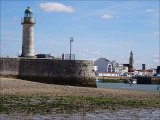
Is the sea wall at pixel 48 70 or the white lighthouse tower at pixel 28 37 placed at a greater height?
the white lighthouse tower at pixel 28 37

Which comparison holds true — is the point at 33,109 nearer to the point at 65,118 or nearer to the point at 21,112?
the point at 21,112

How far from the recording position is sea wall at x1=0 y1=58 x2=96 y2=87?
34594mm

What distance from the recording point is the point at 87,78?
35.3 meters

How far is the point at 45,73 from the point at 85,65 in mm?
3341

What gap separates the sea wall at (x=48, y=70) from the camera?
34594 millimetres

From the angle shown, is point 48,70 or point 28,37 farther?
point 28,37

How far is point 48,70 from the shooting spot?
114 ft

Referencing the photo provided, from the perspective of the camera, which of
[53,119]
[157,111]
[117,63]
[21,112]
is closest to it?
[53,119]

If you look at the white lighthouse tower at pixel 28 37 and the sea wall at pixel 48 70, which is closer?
the sea wall at pixel 48 70

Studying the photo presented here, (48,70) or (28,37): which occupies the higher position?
(28,37)

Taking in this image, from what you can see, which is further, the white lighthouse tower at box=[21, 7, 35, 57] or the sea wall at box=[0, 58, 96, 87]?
the white lighthouse tower at box=[21, 7, 35, 57]

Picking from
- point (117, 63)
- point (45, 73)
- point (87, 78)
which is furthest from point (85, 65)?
point (117, 63)

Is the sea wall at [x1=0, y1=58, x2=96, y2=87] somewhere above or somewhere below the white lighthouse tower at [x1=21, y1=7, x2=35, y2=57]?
below

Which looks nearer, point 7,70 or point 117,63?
point 7,70
